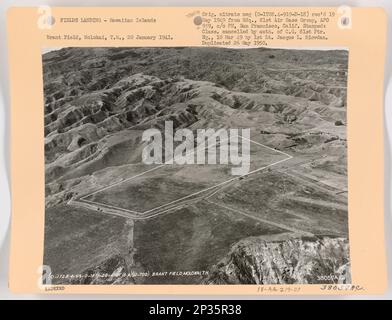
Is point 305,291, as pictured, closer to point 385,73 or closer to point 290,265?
point 290,265

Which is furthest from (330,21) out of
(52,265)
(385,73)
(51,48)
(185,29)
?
(52,265)

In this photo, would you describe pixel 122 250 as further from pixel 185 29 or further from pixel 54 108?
pixel 185 29

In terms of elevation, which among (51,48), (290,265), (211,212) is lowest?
(290,265)

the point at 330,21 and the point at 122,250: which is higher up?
the point at 330,21

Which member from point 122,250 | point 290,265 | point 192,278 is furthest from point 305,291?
point 122,250
